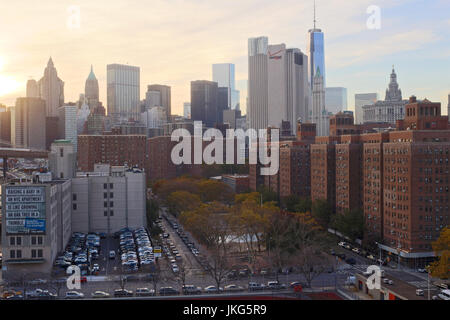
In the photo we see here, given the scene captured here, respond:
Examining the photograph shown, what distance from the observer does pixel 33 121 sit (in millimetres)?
68750

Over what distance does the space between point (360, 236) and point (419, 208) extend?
3.28m

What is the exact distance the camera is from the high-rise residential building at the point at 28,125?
2650 inches

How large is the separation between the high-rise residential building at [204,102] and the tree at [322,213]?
6272cm

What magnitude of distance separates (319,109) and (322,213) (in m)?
70.3

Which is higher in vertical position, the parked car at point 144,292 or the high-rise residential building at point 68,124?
the high-rise residential building at point 68,124

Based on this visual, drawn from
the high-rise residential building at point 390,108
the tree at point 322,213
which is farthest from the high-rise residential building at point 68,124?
the tree at point 322,213

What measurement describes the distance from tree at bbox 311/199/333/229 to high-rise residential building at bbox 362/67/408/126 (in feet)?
120

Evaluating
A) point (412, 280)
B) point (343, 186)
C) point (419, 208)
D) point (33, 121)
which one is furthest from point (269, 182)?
point (33, 121)

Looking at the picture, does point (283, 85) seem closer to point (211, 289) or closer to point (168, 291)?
point (211, 289)

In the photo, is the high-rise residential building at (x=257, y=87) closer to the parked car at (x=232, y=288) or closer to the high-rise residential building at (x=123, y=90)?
the high-rise residential building at (x=123, y=90)

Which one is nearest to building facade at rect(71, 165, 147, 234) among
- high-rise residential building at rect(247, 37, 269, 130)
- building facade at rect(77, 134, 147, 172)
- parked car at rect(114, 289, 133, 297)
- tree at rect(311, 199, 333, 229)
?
tree at rect(311, 199, 333, 229)

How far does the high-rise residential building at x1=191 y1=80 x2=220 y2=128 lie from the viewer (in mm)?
85188

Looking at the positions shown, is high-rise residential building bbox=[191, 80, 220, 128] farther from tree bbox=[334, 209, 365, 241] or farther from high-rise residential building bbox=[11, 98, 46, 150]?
tree bbox=[334, 209, 365, 241]
